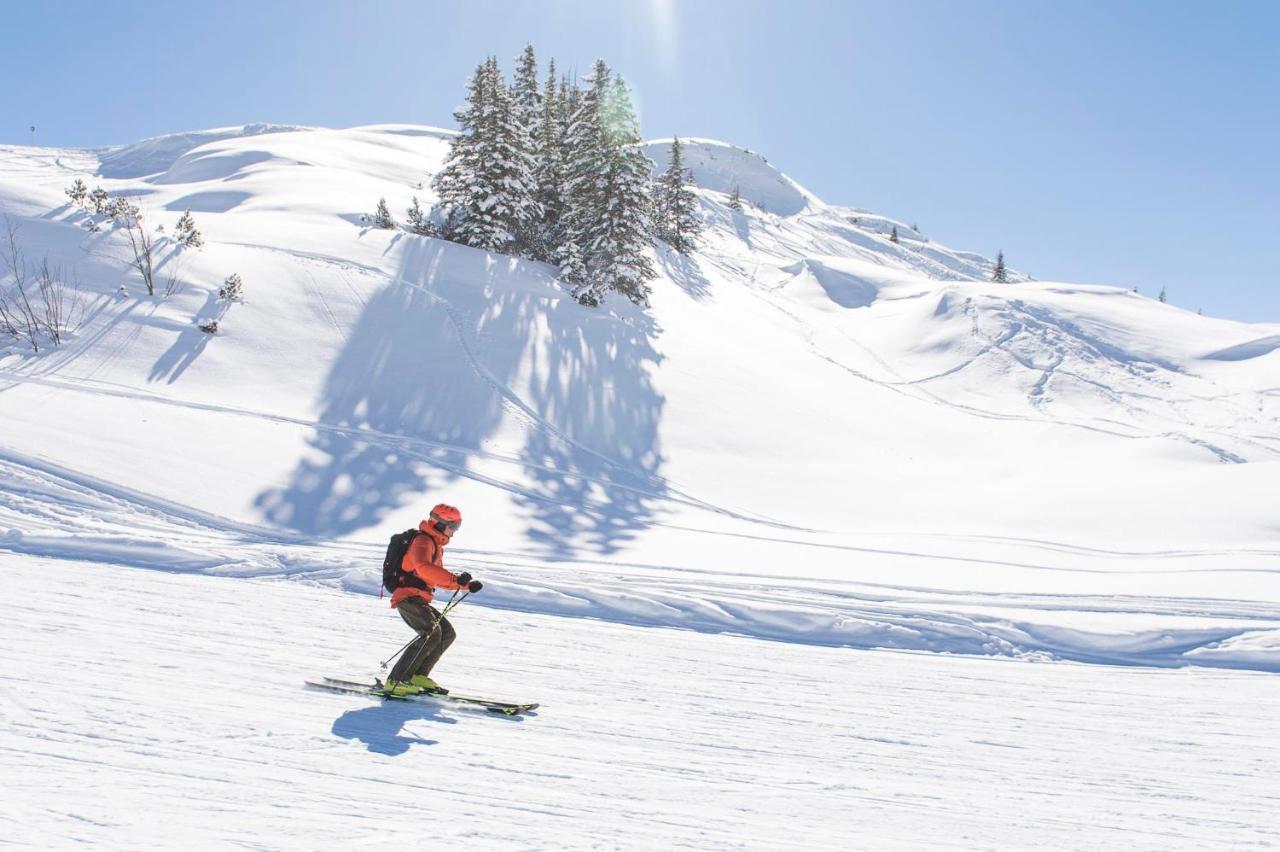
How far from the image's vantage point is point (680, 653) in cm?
790

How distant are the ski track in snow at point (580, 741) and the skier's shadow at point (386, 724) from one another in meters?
0.03

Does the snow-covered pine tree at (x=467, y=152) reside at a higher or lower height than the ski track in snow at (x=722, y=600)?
higher

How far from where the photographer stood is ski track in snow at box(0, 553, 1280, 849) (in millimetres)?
4363

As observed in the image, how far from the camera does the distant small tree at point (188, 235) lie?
20203 millimetres

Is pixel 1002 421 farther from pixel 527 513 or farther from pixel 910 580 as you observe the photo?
pixel 527 513

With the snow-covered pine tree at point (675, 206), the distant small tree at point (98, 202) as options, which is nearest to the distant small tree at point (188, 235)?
the distant small tree at point (98, 202)

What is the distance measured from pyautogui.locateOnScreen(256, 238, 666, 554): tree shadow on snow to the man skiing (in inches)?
217

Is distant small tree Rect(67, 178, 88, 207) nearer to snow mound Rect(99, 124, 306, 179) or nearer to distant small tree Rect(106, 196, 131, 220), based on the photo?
distant small tree Rect(106, 196, 131, 220)

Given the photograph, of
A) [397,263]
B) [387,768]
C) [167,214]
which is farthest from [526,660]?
[167,214]

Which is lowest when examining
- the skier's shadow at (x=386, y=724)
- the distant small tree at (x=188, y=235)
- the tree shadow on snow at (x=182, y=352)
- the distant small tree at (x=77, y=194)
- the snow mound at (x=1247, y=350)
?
the skier's shadow at (x=386, y=724)

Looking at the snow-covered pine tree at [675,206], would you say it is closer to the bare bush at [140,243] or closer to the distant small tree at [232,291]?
the distant small tree at [232,291]

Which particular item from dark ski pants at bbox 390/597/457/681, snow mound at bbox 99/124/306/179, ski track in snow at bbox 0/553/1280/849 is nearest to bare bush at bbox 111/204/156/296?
ski track in snow at bbox 0/553/1280/849

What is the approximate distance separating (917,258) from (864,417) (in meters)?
76.9

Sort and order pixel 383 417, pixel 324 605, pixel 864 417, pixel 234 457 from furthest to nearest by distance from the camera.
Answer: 1. pixel 864 417
2. pixel 383 417
3. pixel 234 457
4. pixel 324 605
